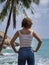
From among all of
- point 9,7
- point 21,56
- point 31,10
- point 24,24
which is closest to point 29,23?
point 24,24

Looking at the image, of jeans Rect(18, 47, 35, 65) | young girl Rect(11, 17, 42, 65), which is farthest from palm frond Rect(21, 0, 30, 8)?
jeans Rect(18, 47, 35, 65)

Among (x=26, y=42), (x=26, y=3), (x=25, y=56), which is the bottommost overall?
(x=25, y=56)

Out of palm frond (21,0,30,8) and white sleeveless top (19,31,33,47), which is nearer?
white sleeveless top (19,31,33,47)

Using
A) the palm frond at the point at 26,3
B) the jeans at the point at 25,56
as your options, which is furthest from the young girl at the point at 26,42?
the palm frond at the point at 26,3

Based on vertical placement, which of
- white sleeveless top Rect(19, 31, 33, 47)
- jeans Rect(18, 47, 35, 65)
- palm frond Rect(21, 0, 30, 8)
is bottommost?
jeans Rect(18, 47, 35, 65)

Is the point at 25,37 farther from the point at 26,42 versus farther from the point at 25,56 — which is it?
the point at 25,56

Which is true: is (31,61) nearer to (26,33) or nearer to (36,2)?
(26,33)

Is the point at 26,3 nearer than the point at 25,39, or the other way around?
the point at 25,39

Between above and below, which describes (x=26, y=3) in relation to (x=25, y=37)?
above

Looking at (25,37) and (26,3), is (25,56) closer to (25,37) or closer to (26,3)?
(25,37)

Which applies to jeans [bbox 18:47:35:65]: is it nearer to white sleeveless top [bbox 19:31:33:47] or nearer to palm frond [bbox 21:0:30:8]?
white sleeveless top [bbox 19:31:33:47]

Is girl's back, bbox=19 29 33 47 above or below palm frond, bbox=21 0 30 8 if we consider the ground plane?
below

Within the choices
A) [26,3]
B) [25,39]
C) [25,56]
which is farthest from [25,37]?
[26,3]

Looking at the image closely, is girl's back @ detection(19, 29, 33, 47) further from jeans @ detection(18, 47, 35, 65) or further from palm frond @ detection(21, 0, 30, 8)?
palm frond @ detection(21, 0, 30, 8)
